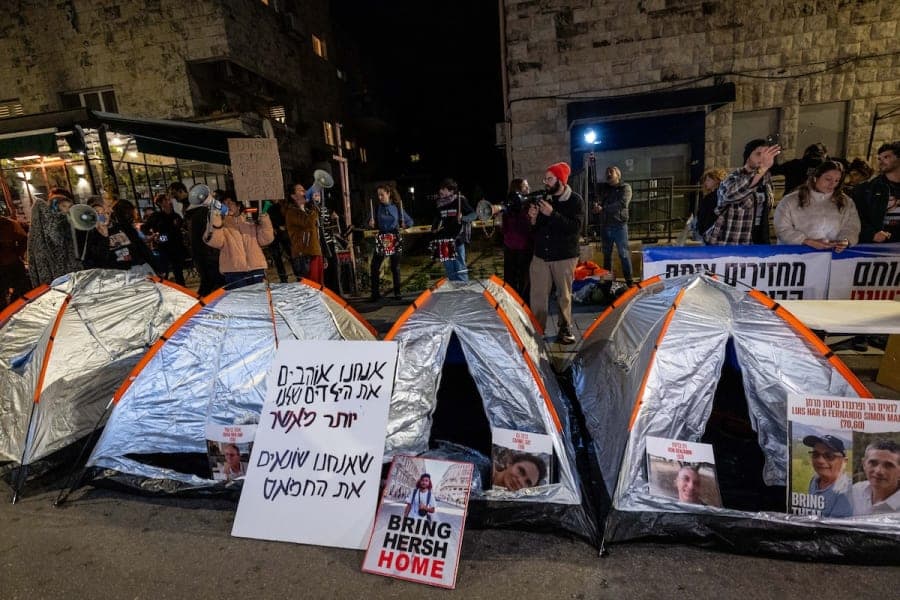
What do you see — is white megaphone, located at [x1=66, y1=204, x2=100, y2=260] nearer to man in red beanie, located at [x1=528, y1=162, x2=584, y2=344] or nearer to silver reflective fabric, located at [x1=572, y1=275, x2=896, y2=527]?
man in red beanie, located at [x1=528, y1=162, x2=584, y2=344]

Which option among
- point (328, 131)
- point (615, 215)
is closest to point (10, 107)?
point (328, 131)

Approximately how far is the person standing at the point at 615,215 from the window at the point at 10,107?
1708 centimetres

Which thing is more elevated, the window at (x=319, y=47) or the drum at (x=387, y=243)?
the window at (x=319, y=47)

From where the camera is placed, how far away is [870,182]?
4312 millimetres

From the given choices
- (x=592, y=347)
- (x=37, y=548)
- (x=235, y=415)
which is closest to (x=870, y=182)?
(x=592, y=347)

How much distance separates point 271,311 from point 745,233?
4561mm

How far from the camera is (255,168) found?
5184 millimetres

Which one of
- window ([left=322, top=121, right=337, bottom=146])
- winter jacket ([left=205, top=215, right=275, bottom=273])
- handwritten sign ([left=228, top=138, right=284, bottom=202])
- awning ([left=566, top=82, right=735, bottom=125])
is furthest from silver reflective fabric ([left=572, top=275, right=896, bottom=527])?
window ([left=322, top=121, right=337, bottom=146])

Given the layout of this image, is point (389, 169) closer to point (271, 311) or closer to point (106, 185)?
point (106, 185)

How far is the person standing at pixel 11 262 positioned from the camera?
571 centimetres

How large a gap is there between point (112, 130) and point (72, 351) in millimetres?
4589

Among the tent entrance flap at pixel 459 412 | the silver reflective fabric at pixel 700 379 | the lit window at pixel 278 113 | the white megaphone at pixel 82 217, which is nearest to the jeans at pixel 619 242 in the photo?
the tent entrance flap at pixel 459 412

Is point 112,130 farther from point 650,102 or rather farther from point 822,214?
point 650,102

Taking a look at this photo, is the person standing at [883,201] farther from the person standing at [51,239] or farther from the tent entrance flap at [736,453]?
the person standing at [51,239]
